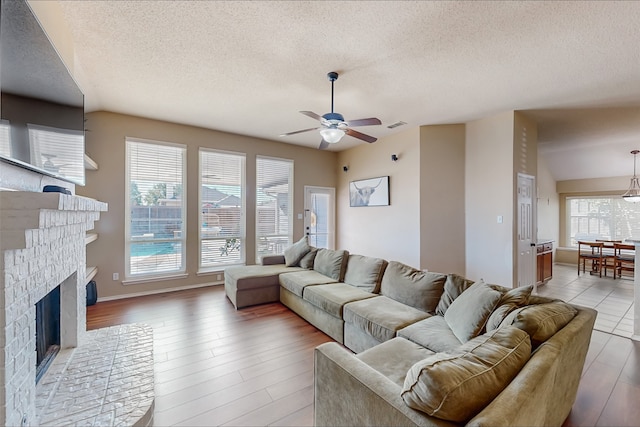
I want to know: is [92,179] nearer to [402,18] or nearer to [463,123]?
[402,18]

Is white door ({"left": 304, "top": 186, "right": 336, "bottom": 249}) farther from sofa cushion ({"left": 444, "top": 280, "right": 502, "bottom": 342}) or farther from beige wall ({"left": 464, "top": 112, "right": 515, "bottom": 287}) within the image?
sofa cushion ({"left": 444, "top": 280, "right": 502, "bottom": 342})

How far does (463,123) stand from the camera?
472cm

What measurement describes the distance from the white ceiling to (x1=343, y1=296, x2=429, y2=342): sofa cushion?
7.84 ft

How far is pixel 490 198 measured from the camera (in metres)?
4.41

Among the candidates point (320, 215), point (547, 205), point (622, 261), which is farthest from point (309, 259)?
point (547, 205)

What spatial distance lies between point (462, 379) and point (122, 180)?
4960mm

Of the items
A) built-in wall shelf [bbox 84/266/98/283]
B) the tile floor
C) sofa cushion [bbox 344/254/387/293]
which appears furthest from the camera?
built-in wall shelf [bbox 84/266/98/283]

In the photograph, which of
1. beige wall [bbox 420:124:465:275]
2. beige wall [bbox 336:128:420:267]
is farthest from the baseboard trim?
beige wall [bbox 420:124:465:275]

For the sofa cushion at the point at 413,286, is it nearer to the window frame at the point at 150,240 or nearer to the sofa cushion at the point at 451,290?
the sofa cushion at the point at 451,290

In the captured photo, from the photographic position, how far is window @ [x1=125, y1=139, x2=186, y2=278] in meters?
4.37

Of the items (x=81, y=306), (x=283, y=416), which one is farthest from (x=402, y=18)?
(x=81, y=306)

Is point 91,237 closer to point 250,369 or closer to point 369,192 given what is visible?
point 250,369

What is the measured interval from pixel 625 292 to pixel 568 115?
3244mm

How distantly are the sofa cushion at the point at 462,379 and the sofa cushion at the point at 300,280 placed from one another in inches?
91.2
